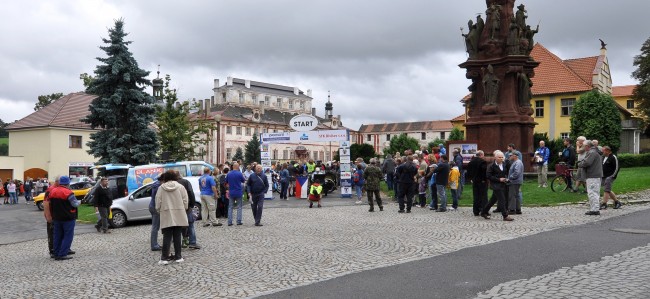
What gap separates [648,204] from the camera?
15.8 m

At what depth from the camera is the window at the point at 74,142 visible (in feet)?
191

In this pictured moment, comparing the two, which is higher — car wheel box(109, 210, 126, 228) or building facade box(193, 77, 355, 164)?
building facade box(193, 77, 355, 164)

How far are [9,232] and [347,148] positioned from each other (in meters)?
13.1

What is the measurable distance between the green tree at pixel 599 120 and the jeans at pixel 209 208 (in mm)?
37868

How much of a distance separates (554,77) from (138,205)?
48.7 metres

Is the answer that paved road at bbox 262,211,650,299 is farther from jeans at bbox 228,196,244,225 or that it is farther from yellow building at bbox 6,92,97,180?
yellow building at bbox 6,92,97,180

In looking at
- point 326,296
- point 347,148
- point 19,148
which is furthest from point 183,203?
point 19,148

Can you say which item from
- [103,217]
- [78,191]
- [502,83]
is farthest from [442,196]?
[78,191]

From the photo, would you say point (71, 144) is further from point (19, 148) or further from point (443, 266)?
point (443, 266)

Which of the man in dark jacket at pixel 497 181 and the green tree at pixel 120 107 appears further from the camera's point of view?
the green tree at pixel 120 107

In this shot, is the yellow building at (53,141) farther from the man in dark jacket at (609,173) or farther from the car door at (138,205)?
the man in dark jacket at (609,173)

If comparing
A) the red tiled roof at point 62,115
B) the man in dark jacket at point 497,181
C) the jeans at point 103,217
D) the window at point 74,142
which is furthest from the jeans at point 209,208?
the window at point 74,142

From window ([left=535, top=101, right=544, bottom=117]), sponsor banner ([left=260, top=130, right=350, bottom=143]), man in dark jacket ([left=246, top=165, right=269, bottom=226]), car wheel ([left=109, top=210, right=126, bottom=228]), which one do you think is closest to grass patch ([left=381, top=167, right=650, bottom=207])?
sponsor banner ([left=260, top=130, right=350, bottom=143])

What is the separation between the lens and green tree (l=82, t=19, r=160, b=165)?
32250mm
